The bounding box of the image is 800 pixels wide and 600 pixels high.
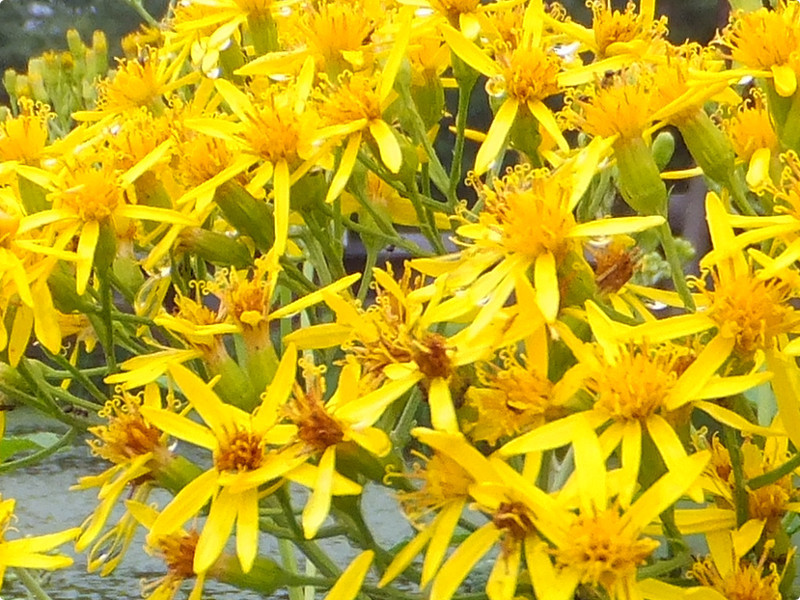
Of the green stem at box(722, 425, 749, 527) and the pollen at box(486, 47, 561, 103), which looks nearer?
the green stem at box(722, 425, 749, 527)

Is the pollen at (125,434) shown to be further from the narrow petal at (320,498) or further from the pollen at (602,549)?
the pollen at (602,549)

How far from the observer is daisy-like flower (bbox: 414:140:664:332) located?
0.49 metres

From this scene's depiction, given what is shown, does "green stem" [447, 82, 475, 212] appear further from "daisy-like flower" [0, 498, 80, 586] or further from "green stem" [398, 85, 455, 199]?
"daisy-like flower" [0, 498, 80, 586]

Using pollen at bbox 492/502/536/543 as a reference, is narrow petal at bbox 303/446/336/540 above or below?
above

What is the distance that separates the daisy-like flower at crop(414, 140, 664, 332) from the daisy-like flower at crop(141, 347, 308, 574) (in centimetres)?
9

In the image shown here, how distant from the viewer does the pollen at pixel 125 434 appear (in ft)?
1.76

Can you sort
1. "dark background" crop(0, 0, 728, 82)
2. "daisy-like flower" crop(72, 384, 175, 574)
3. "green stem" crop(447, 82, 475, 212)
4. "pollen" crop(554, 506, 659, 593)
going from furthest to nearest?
"dark background" crop(0, 0, 728, 82), "green stem" crop(447, 82, 475, 212), "daisy-like flower" crop(72, 384, 175, 574), "pollen" crop(554, 506, 659, 593)

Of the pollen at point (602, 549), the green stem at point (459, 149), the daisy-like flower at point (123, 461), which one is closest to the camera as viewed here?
the pollen at point (602, 549)

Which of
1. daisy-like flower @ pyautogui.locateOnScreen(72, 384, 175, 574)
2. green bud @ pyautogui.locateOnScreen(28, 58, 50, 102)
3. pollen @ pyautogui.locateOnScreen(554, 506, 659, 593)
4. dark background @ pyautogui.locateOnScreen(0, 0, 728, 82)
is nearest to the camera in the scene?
pollen @ pyautogui.locateOnScreen(554, 506, 659, 593)

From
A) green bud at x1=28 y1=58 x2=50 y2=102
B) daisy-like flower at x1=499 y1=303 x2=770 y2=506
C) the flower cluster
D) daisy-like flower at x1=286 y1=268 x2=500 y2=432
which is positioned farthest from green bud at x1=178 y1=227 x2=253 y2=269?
green bud at x1=28 y1=58 x2=50 y2=102

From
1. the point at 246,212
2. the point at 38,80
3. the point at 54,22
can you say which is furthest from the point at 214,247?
the point at 54,22

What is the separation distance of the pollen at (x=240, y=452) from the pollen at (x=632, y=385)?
0.47ft

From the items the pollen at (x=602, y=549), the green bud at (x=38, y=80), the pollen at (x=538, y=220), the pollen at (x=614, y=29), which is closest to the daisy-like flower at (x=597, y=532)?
the pollen at (x=602, y=549)

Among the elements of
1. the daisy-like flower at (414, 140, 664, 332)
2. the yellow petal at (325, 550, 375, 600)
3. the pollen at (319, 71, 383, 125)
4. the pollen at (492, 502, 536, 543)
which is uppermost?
the pollen at (319, 71, 383, 125)
